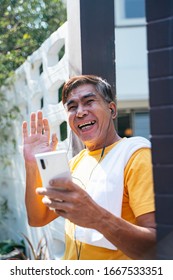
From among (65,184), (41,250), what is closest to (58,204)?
(65,184)

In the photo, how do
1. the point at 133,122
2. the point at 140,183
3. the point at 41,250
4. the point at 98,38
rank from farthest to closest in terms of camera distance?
the point at 133,122 → the point at 41,250 → the point at 98,38 → the point at 140,183

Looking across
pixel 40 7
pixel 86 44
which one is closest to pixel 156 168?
pixel 86 44

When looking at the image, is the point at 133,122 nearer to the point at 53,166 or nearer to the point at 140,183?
the point at 140,183

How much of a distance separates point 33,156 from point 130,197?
1.25 feet

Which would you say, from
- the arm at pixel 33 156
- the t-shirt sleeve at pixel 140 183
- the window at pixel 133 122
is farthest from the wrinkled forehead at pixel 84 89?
the window at pixel 133 122

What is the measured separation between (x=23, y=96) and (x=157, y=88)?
2966 millimetres

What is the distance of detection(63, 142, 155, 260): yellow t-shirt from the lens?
51.8 inches

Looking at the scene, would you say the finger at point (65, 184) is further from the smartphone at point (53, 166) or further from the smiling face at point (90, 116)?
the smiling face at point (90, 116)

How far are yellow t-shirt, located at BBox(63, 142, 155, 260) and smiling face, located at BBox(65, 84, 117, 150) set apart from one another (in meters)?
0.05

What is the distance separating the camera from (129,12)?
6641 mm

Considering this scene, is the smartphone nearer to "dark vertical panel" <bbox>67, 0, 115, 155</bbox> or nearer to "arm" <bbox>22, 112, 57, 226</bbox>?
"arm" <bbox>22, 112, 57, 226</bbox>

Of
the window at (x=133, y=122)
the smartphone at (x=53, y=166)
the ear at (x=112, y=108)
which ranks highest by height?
the ear at (x=112, y=108)

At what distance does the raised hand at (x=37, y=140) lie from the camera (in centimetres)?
157

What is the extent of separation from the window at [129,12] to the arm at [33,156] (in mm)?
5101
